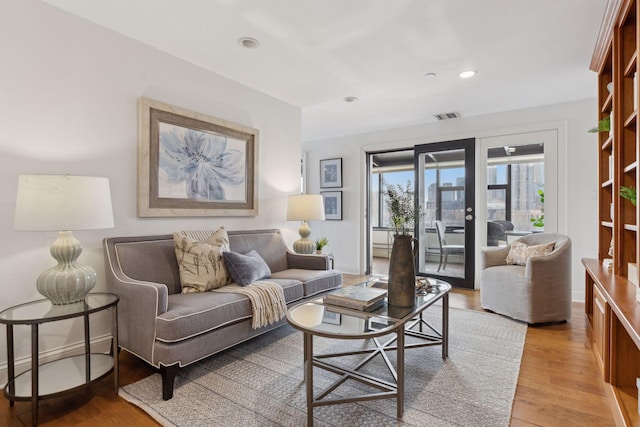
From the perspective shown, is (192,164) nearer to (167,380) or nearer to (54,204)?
(54,204)

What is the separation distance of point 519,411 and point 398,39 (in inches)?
98.7

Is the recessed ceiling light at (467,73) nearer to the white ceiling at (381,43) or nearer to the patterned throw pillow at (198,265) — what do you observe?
the white ceiling at (381,43)

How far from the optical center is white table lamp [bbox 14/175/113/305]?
1.75m

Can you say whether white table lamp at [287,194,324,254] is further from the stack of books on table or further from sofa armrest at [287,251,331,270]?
the stack of books on table

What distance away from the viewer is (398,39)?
255 centimetres

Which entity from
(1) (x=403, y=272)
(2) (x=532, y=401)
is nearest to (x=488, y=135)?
(1) (x=403, y=272)

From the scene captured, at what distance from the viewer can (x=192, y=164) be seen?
9.84 ft

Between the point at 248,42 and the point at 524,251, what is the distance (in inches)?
127

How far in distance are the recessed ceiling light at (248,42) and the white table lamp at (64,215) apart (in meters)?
1.46

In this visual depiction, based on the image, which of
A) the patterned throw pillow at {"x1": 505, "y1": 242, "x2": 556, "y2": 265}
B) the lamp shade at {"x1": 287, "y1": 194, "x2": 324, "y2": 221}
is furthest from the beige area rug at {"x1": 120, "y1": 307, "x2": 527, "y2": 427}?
the lamp shade at {"x1": 287, "y1": 194, "x2": 324, "y2": 221}

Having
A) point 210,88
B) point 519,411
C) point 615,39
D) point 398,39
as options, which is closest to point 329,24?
point 398,39

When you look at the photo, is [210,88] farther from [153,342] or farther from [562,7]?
[562,7]

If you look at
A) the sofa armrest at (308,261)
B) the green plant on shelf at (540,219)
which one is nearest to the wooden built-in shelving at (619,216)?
the green plant on shelf at (540,219)

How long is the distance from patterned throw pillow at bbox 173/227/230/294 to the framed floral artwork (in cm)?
39
